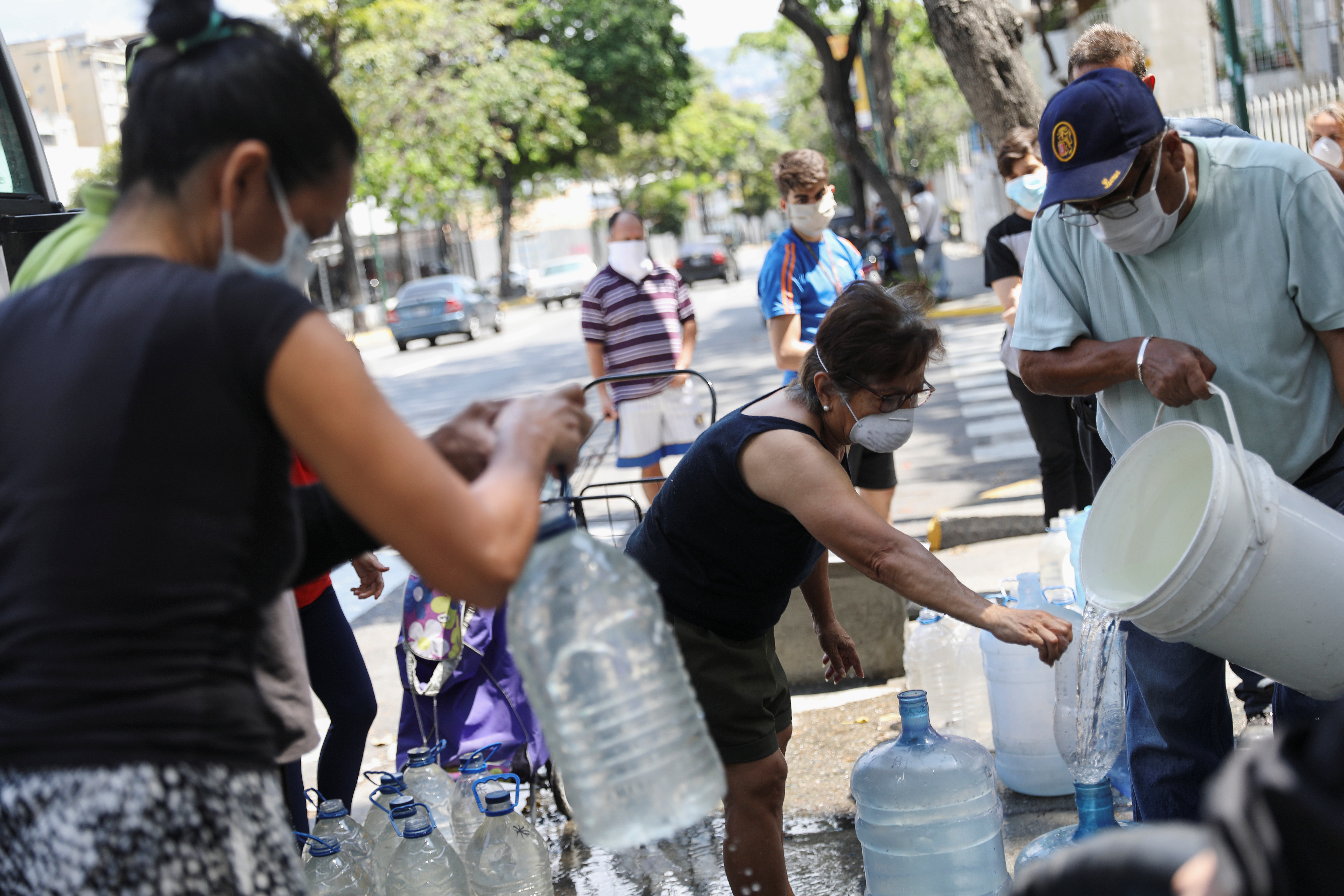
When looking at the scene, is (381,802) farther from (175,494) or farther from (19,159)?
(19,159)

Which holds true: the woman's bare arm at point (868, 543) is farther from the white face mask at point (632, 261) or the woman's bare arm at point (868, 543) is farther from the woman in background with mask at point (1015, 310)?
the white face mask at point (632, 261)

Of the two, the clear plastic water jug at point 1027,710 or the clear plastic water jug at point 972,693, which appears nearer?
the clear plastic water jug at point 1027,710

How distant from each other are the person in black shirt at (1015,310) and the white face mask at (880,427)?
7.80 feet

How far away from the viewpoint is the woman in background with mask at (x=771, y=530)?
2.59 meters

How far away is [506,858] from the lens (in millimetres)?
3307

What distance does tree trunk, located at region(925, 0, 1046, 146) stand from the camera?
6.69m

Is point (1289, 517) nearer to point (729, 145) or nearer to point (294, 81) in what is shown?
point (294, 81)

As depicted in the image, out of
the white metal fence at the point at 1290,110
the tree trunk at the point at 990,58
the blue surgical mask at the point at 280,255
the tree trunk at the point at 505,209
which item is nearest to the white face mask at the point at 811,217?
the tree trunk at the point at 990,58

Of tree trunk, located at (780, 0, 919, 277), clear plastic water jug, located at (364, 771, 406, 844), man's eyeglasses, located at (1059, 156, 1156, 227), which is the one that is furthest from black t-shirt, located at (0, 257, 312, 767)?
tree trunk, located at (780, 0, 919, 277)

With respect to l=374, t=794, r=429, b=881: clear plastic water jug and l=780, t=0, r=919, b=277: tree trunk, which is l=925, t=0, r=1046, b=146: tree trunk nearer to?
l=374, t=794, r=429, b=881: clear plastic water jug

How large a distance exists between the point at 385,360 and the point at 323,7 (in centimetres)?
827

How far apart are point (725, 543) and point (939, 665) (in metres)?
1.91

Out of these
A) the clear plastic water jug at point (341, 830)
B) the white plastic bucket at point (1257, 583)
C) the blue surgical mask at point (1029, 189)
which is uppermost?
the blue surgical mask at point (1029, 189)

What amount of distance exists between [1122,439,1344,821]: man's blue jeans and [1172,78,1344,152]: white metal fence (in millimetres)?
12734
